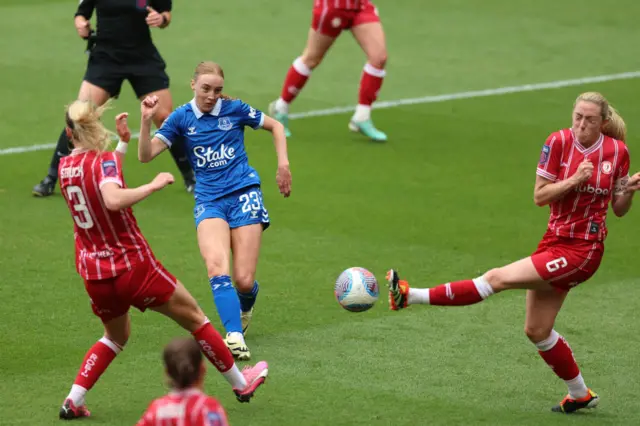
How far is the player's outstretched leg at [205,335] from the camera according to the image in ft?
24.0

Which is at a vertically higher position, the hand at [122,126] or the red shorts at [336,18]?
the hand at [122,126]

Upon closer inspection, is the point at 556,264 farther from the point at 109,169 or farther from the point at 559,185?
the point at 109,169

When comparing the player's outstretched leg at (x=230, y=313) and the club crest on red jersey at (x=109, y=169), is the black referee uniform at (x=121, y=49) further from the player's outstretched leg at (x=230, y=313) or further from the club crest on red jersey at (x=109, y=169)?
the club crest on red jersey at (x=109, y=169)

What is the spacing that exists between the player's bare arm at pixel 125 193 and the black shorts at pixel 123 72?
19.1 ft

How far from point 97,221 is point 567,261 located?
2707 mm

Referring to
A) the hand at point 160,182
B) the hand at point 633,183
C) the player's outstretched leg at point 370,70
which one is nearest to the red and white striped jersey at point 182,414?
the hand at point 160,182

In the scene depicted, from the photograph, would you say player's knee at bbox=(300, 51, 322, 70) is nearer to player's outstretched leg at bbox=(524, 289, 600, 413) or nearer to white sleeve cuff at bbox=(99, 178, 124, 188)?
player's outstretched leg at bbox=(524, 289, 600, 413)

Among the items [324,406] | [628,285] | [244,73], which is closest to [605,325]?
[628,285]

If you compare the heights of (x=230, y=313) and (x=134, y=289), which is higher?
(x=134, y=289)

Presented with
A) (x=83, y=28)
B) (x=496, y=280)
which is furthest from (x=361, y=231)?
(x=496, y=280)

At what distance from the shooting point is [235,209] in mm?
8938

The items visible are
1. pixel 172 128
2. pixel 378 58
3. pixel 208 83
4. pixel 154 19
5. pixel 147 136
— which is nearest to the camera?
pixel 147 136

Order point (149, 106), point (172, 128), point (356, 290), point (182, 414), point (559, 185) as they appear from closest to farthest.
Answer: point (182, 414) < point (559, 185) < point (149, 106) < point (356, 290) < point (172, 128)

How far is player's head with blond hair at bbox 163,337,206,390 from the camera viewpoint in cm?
522
